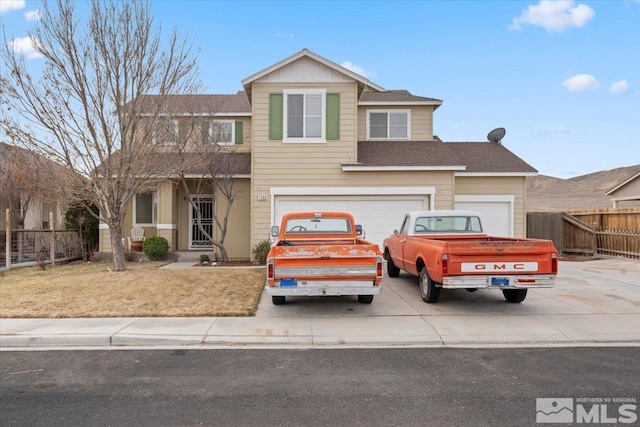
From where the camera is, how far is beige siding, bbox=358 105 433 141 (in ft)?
55.6

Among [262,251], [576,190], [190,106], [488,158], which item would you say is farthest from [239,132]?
[576,190]

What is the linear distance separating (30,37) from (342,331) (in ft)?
32.9

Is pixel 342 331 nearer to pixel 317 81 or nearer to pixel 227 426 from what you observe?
pixel 227 426

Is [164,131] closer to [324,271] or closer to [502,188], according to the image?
[324,271]

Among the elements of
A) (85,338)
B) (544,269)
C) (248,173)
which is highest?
(248,173)

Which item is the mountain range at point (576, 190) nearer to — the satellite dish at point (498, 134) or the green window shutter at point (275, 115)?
the satellite dish at point (498, 134)

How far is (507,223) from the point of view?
16156 millimetres

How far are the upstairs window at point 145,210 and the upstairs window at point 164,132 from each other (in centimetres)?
512

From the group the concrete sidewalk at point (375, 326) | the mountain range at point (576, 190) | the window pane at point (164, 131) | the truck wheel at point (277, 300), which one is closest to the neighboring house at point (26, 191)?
the window pane at point (164, 131)

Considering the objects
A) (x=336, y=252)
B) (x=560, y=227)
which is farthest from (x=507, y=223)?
(x=336, y=252)

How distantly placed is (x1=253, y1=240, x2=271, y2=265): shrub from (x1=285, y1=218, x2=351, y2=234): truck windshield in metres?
3.77

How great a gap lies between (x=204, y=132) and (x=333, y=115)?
430 cm

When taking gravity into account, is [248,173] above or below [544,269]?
above

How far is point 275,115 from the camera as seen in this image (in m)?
14.1
